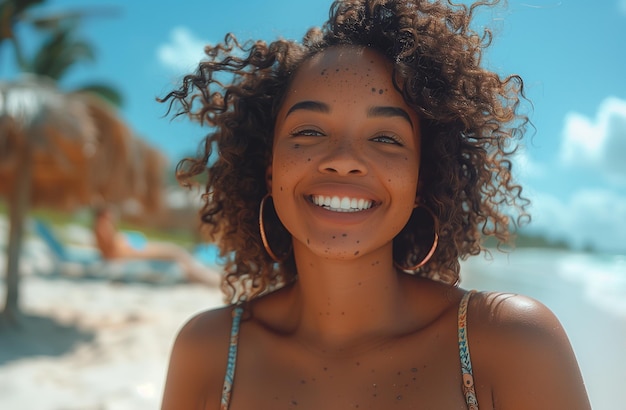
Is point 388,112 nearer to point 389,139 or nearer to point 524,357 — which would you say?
point 389,139

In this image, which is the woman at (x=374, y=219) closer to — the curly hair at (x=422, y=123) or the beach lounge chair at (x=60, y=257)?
the curly hair at (x=422, y=123)

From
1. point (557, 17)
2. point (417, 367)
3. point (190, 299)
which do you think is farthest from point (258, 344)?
point (190, 299)

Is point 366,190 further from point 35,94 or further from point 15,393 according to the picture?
point 35,94

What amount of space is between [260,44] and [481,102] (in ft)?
2.55

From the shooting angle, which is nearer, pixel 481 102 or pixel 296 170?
pixel 296 170

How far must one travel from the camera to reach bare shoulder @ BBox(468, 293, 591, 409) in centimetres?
137

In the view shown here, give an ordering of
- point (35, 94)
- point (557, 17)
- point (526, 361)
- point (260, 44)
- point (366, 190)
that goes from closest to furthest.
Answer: point (526, 361) → point (366, 190) → point (260, 44) → point (557, 17) → point (35, 94)

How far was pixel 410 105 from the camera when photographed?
5.48 ft

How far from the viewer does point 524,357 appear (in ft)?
4.63

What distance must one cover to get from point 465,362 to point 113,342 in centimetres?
487

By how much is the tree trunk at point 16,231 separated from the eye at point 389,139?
5.62 meters

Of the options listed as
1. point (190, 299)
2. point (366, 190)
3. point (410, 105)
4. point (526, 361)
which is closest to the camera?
point (526, 361)

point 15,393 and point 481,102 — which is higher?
point 481,102

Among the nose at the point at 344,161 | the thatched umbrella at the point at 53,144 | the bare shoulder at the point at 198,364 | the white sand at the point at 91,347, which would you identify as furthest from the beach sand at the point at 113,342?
the bare shoulder at the point at 198,364
